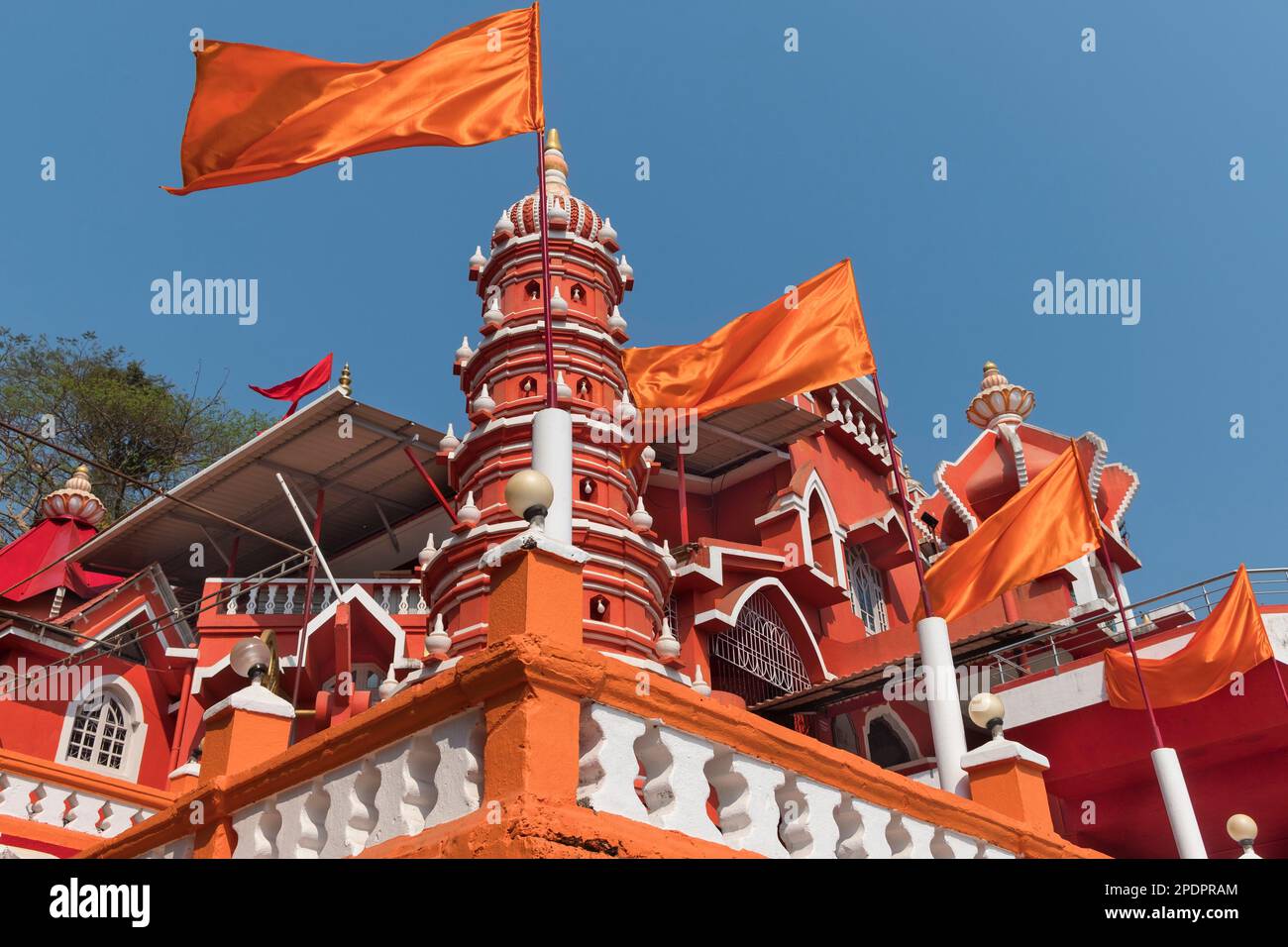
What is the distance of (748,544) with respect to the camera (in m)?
23.2

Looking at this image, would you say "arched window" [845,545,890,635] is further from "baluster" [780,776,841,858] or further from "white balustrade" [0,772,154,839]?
"baluster" [780,776,841,858]

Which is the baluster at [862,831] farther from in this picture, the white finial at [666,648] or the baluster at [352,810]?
the white finial at [666,648]

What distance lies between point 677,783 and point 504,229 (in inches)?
598

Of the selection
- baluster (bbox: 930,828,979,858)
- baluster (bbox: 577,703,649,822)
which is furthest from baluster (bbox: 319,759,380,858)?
baluster (bbox: 930,828,979,858)

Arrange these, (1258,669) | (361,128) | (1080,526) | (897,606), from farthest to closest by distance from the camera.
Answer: (897,606), (1258,669), (1080,526), (361,128)

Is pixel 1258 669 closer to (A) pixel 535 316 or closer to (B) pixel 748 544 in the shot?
(B) pixel 748 544

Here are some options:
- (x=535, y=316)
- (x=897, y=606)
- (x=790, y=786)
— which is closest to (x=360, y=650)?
(x=535, y=316)

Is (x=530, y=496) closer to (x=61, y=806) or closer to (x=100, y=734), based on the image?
(x=61, y=806)

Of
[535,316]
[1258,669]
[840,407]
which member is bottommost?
[1258,669]

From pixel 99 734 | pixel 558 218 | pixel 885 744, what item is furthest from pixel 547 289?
pixel 99 734

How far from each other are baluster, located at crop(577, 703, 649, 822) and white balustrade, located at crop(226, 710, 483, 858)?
48 centimetres

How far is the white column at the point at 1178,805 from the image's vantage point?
14305 millimetres

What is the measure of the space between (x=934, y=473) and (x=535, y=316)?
1191 centimetres

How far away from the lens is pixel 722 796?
5.89m
